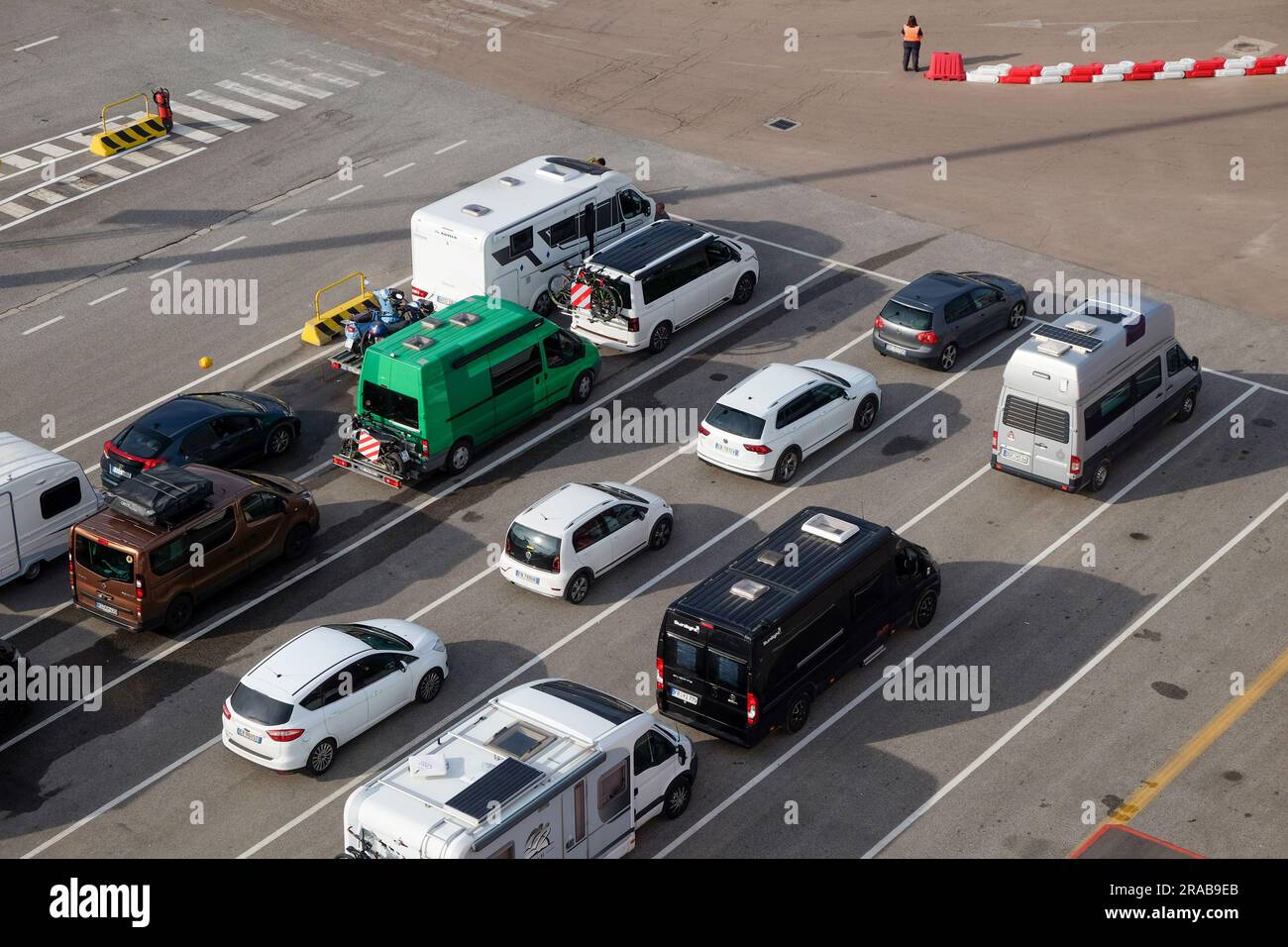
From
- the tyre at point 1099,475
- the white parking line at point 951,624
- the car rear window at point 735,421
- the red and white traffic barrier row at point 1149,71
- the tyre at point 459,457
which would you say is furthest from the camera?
the red and white traffic barrier row at point 1149,71

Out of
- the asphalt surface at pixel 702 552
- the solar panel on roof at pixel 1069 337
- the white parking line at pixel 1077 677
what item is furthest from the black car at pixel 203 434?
the white parking line at pixel 1077 677

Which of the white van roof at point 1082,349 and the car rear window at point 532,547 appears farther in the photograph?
the white van roof at point 1082,349

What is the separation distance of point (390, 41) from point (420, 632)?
3107cm

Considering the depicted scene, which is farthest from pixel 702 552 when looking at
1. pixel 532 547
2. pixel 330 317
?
pixel 330 317

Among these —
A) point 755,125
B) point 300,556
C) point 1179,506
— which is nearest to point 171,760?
point 300,556

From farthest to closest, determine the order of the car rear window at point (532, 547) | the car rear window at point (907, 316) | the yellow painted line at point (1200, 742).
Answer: the car rear window at point (907, 316), the car rear window at point (532, 547), the yellow painted line at point (1200, 742)

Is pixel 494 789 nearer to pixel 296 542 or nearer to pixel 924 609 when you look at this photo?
pixel 924 609

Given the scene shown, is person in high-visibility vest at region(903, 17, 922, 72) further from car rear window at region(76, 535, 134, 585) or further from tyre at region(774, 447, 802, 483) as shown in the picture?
car rear window at region(76, 535, 134, 585)

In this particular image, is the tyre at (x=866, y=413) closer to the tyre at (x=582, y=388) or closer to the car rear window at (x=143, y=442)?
the tyre at (x=582, y=388)

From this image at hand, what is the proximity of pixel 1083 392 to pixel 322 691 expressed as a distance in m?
14.1

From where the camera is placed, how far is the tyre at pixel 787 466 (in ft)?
97.8

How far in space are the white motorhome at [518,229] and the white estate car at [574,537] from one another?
8.38m

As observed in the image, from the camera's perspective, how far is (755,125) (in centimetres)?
4503
